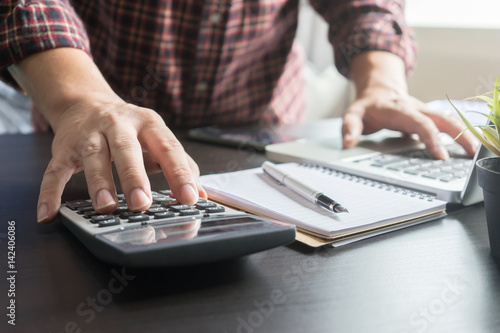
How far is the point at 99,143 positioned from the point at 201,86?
65 cm

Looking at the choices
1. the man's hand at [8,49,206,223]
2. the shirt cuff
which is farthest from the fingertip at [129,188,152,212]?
the shirt cuff

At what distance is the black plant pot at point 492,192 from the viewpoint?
45 cm

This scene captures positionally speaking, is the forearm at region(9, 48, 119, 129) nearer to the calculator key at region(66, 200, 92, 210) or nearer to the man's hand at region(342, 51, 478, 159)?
the calculator key at region(66, 200, 92, 210)

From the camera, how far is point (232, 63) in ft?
4.07

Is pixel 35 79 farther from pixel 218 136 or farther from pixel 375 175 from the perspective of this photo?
pixel 375 175

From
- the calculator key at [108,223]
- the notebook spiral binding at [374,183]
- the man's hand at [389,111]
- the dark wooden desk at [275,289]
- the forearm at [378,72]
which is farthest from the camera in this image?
the forearm at [378,72]

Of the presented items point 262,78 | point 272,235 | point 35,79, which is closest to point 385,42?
point 262,78

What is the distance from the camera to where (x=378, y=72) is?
1.09 meters

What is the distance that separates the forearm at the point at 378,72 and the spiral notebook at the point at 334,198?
1.30 ft

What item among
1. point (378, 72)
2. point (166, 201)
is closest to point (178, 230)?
point (166, 201)

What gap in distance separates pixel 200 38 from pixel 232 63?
116 millimetres

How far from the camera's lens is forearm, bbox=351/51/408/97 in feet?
3.47

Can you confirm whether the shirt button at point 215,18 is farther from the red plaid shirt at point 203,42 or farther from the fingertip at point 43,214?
the fingertip at point 43,214

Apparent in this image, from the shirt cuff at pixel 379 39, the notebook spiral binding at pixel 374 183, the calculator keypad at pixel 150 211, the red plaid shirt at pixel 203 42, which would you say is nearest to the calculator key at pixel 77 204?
the calculator keypad at pixel 150 211
